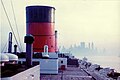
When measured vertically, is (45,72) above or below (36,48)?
below

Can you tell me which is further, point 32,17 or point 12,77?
point 32,17

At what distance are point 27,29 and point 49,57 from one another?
3.73 metres

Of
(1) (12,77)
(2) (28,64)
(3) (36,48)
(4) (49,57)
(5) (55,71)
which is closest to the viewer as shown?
(1) (12,77)

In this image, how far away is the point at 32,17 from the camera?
2094 centimetres

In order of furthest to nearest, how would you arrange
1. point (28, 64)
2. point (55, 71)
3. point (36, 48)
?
1. point (36, 48)
2. point (55, 71)
3. point (28, 64)

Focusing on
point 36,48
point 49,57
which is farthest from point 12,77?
point 36,48

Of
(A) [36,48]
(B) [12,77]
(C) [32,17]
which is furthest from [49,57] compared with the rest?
(B) [12,77]

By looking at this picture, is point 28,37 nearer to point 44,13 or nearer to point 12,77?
point 12,77

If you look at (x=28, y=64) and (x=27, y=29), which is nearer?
(x=28, y=64)

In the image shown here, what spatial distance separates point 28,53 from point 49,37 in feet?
32.9

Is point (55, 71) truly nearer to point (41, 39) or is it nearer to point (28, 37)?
point (41, 39)

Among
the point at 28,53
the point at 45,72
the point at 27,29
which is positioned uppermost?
the point at 27,29

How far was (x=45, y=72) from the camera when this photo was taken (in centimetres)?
1755

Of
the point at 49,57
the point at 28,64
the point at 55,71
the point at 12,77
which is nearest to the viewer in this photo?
the point at 12,77
